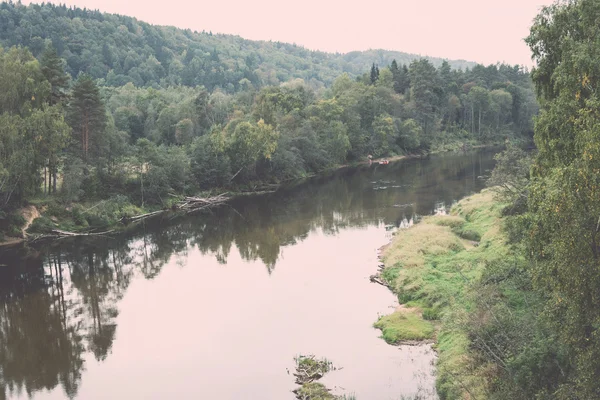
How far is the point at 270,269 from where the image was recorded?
3884cm

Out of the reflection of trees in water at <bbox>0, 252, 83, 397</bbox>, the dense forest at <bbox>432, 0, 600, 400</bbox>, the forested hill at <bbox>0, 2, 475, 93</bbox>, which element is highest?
the forested hill at <bbox>0, 2, 475, 93</bbox>

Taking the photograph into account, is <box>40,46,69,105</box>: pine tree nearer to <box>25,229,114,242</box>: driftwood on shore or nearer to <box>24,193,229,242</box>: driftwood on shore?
<box>24,193,229,242</box>: driftwood on shore

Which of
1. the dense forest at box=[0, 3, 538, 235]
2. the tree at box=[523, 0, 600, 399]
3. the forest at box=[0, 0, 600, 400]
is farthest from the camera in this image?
the dense forest at box=[0, 3, 538, 235]

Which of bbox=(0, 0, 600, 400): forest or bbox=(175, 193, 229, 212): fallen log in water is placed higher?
bbox=(0, 0, 600, 400): forest

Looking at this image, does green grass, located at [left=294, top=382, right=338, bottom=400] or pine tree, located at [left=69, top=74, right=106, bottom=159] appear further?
pine tree, located at [left=69, top=74, right=106, bottom=159]

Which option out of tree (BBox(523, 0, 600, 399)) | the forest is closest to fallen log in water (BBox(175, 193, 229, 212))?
the forest

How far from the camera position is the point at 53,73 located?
56.6 metres

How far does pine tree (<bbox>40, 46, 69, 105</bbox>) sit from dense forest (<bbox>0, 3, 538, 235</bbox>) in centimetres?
12

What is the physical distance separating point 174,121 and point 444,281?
65.2m

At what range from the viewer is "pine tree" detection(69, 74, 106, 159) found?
56.3 metres

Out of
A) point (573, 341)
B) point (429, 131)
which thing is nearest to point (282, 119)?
point (429, 131)

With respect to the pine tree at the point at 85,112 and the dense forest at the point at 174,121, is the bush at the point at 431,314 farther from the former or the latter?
the pine tree at the point at 85,112

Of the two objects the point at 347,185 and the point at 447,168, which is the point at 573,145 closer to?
the point at 347,185

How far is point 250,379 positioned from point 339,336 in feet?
18.4
